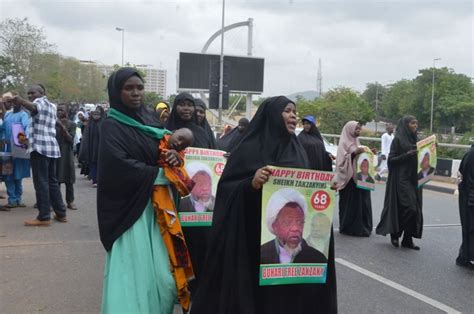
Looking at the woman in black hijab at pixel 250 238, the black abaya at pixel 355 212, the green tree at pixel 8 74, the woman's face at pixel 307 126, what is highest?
the green tree at pixel 8 74

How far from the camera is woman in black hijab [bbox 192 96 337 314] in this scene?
3.07m

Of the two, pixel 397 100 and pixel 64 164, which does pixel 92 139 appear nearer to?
pixel 64 164

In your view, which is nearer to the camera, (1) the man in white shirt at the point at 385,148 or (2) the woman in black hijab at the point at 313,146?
(2) the woman in black hijab at the point at 313,146

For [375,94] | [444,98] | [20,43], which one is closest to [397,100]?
[375,94]

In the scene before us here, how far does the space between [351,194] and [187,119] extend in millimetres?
4447

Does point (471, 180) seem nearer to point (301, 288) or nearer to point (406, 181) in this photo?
point (406, 181)

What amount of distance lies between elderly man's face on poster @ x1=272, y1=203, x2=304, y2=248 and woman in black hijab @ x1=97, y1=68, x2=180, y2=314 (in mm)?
818

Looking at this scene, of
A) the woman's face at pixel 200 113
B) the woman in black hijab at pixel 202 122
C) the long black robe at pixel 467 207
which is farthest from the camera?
the long black robe at pixel 467 207

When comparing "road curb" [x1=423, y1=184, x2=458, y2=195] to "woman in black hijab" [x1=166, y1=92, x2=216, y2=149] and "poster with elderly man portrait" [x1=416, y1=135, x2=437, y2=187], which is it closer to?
"poster with elderly man portrait" [x1=416, y1=135, x2=437, y2=187]

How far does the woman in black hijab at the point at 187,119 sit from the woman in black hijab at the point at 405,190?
3.48 m

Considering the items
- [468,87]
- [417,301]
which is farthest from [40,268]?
[468,87]

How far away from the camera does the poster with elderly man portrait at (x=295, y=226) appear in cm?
291

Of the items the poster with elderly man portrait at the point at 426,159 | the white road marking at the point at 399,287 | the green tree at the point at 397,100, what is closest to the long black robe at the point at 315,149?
the poster with elderly man portrait at the point at 426,159

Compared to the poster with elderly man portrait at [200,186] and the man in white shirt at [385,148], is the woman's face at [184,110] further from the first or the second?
the man in white shirt at [385,148]
